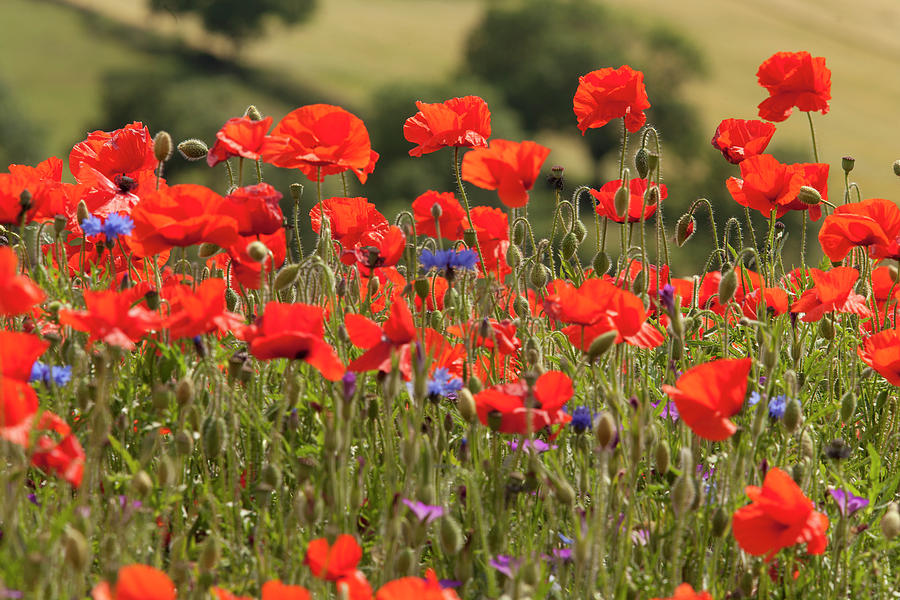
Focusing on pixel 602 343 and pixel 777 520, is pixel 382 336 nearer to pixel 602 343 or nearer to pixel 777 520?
pixel 602 343

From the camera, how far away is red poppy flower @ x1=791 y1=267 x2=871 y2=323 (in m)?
2.50

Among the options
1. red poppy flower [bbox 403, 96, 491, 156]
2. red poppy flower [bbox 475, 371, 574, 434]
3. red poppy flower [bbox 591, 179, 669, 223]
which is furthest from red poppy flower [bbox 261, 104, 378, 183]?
red poppy flower [bbox 591, 179, 669, 223]

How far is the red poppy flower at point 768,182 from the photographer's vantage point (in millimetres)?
2980

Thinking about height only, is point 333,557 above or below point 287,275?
below

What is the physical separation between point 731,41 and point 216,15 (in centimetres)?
3183

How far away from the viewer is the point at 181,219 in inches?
84.0

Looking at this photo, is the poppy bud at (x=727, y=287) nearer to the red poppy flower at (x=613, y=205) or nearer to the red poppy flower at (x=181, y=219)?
the red poppy flower at (x=613, y=205)

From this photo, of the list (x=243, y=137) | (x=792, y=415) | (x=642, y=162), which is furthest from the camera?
(x=642, y=162)

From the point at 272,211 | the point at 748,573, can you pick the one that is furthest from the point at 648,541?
the point at 272,211

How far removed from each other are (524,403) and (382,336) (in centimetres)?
32

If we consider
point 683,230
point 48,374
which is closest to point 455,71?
point 683,230

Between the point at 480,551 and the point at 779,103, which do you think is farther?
the point at 779,103

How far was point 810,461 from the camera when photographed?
2117 millimetres

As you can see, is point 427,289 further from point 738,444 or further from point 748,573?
point 748,573
